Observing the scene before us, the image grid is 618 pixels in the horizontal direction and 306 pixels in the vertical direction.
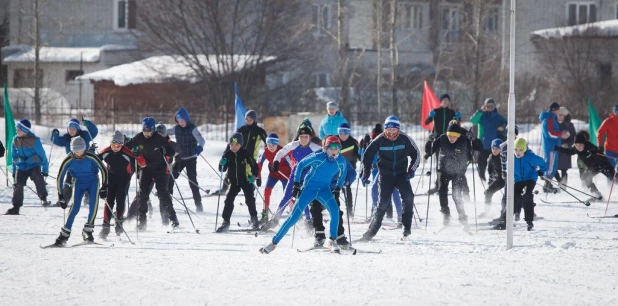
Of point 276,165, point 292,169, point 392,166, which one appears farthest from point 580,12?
point 292,169

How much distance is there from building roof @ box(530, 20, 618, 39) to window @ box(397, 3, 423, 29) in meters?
6.38

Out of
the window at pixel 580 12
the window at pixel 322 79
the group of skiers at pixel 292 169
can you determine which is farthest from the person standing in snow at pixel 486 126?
the window at pixel 580 12

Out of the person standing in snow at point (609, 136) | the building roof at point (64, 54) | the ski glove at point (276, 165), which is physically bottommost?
the ski glove at point (276, 165)

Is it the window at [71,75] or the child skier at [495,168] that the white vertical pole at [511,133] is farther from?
the window at [71,75]

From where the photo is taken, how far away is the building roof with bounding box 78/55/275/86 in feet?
110

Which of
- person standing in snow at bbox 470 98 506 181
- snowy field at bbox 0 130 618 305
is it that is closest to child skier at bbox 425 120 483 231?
snowy field at bbox 0 130 618 305

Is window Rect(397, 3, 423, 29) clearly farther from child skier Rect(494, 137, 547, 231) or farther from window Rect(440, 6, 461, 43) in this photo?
child skier Rect(494, 137, 547, 231)

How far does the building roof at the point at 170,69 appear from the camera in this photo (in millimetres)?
33531

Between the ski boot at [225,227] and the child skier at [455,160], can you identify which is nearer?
the ski boot at [225,227]

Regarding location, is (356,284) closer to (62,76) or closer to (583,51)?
(583,51)

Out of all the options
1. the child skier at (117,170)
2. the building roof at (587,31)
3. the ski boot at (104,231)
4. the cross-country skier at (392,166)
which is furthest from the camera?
the building roof at (587,31)

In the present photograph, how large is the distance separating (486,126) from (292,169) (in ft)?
22.7

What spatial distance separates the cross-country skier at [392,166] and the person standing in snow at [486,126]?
20.7ft

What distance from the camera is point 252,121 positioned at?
17125 mm
